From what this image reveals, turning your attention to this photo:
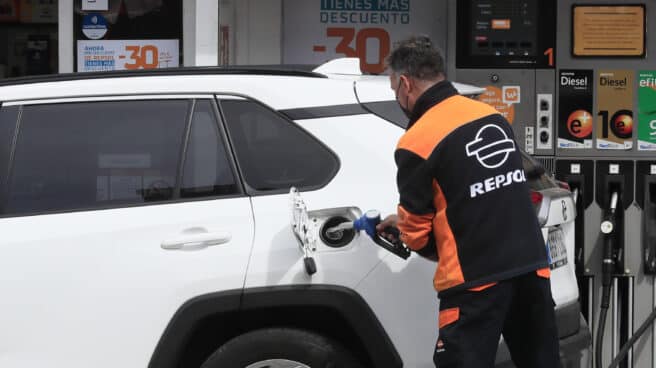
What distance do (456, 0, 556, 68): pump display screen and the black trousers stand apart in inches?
144

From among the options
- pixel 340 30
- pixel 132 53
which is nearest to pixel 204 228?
pixel 132 53

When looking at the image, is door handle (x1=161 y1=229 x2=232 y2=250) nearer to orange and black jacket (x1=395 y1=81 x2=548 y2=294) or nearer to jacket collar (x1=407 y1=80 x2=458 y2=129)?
orange and black jacket (x1=395 y1=81 x2=548 y2=294)

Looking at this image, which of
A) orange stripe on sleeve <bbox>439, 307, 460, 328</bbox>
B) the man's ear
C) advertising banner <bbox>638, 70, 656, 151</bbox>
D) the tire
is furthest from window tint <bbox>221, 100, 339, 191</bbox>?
advertising banner <bbox>638, 70, 656, 151</bbox>

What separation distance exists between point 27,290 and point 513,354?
179cm

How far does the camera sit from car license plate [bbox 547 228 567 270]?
4.34 m

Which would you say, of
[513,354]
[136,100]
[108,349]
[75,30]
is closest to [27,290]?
[108,349]

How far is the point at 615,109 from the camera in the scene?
23.9 feet

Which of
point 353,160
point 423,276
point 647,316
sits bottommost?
point 647,316

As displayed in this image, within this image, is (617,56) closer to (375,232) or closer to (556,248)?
(556,248)

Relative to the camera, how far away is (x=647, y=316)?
24.1 feet

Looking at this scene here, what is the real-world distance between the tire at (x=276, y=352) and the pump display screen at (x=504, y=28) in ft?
12.3

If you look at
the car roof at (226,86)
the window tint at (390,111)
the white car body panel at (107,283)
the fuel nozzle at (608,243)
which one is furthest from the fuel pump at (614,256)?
the white car body panel at (107,283)

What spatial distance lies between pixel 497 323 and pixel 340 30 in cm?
435

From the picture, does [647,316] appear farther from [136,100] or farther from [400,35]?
[136,100]
